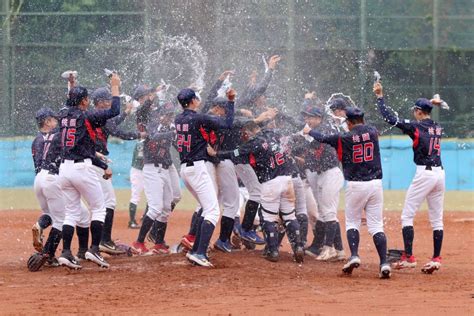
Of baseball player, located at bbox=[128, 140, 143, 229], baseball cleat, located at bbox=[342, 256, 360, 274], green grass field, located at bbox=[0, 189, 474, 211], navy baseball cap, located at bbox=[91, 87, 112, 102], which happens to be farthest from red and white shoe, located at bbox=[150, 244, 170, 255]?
green grass field, located at bbox=[0, 189, 474, 211]

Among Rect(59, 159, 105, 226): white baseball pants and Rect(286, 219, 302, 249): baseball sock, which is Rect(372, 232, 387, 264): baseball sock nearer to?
Rect(286, 219, 302, 249): baseball sock

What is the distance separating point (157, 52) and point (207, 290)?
911 cm

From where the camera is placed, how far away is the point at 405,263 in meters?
11.2

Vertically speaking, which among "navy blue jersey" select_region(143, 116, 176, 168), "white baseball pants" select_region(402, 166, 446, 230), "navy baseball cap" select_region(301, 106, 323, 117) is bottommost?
"white baseball pants" select_region(402, 166, 446, 230)

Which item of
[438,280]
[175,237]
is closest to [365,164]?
[438,280]

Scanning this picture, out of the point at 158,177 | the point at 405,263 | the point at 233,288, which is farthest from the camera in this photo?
the point at 158,177

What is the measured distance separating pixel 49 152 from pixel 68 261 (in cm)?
131

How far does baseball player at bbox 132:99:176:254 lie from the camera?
482 inches

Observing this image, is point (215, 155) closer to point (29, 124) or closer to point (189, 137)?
point (189, 137)

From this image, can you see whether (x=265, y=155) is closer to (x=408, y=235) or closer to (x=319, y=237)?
(x=319, y=237)

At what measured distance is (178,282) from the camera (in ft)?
32.6

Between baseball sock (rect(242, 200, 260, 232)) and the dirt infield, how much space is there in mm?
496

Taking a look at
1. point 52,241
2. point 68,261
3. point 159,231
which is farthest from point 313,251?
point 52,241

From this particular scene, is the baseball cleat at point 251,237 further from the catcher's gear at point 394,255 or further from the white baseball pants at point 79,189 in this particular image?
the white baseball pants at point 79,189
